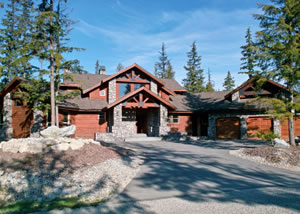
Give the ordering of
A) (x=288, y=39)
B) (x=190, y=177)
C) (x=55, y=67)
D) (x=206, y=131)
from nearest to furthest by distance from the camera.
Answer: (x=190, y=177)
(x=288, y=39)
(x=55, y=67)
(x=206, y=131)

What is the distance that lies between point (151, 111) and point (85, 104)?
619 centimetres

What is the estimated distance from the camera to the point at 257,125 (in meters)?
19.2

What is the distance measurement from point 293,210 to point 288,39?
33.7 ft

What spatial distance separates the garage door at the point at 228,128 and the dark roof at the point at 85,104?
11056 mm

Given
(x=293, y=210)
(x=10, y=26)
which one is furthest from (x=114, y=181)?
(x=10, y=26)

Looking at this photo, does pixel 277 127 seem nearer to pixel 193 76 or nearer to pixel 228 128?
pixel 228 128

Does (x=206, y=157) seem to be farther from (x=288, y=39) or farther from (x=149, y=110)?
(x=149, y=110)

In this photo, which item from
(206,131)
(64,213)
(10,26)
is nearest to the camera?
(64,213)

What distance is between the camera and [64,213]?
4332mm

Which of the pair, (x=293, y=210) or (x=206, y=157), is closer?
(x=293, y=210)

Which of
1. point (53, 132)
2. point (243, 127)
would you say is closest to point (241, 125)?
point (243, 127)

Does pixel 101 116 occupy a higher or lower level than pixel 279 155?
higher

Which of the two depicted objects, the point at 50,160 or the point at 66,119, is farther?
the point at 66,119

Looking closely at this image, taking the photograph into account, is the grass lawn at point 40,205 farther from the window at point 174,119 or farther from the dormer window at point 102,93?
the window at point 174,119
